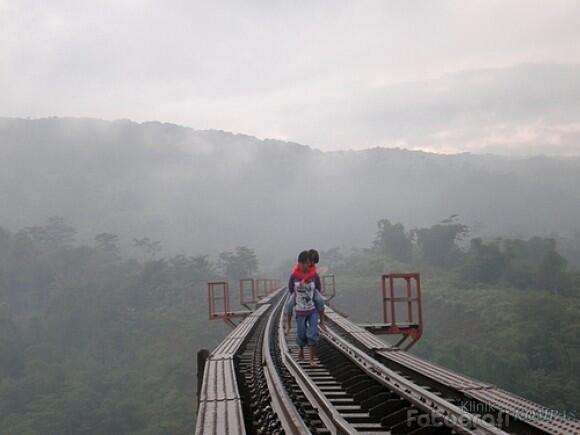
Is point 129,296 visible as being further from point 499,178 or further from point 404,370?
point 499,178

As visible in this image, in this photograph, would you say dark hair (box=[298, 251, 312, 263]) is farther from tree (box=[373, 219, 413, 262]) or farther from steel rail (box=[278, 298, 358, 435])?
tree (box=[373, 219, 413, 262])

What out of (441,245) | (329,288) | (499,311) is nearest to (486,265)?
(499,311)

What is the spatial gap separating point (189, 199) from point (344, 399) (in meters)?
179

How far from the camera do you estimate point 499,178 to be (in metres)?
195

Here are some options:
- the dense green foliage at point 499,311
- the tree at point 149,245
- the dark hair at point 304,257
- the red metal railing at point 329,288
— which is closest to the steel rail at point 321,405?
the dark hair at point 304,257

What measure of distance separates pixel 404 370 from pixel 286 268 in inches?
3144

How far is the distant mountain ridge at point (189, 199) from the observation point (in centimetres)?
15488

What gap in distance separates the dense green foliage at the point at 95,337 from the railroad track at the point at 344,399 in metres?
32.8

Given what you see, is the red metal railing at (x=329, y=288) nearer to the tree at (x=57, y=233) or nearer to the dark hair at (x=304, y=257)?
the dark hair at (x=304, y=257)

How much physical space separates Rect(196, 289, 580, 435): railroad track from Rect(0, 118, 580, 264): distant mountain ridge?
448 ft

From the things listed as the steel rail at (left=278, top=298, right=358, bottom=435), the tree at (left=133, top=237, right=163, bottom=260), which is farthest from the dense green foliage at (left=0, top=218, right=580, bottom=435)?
the steel rail at (left=278, top=298, right=358, bottom=435)

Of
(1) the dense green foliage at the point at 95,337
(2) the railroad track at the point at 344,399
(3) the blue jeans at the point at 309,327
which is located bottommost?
(1) the dense green foliage at the point at 95,337

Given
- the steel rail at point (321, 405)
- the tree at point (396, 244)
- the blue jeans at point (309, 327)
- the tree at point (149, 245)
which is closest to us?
the steel rail at point (321, 405)

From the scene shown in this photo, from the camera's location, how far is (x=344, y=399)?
576cm
